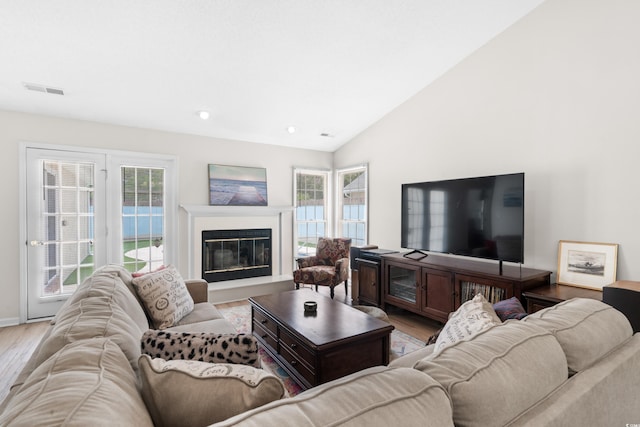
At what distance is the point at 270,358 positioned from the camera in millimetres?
2758

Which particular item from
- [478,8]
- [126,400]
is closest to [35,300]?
[126,400]

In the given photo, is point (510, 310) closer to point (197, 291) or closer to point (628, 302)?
point (628, 302)

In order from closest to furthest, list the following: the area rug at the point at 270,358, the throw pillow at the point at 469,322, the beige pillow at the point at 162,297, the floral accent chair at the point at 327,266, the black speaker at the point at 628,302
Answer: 1. the throw pillow at the point at 469,322
2. the black speaker at the point at 628,302
3. the beige pillow at the point at 162,297
4. the area rug at the point at 270,358
5. the floral accent chair at the point at 327,266

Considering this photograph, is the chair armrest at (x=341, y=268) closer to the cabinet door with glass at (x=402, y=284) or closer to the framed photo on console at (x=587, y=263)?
the cabinet door with glass at (x=402, y=284)

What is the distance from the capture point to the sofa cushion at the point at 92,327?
1.10 meters

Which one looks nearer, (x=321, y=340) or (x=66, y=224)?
(x=321, y=340)

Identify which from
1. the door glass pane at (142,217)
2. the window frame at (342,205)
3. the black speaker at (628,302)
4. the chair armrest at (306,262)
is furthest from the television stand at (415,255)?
the door glass pane at (142,217)

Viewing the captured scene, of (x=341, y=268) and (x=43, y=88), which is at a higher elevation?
(x=43, y=88)

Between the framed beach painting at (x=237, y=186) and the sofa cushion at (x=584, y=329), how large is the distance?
426 centimetres

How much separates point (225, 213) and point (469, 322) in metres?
3.93

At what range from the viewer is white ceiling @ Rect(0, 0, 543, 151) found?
8.35 feet

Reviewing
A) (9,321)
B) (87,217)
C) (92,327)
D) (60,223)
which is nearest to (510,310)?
(92,327)

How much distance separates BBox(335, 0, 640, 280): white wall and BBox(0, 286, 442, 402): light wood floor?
1.32m

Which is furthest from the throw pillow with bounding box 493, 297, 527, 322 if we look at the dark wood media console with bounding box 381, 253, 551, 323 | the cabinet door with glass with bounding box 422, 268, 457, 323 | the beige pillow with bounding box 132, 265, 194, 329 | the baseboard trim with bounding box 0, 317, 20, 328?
the baseboard trim with bounding box 0, 317, 20, 328
